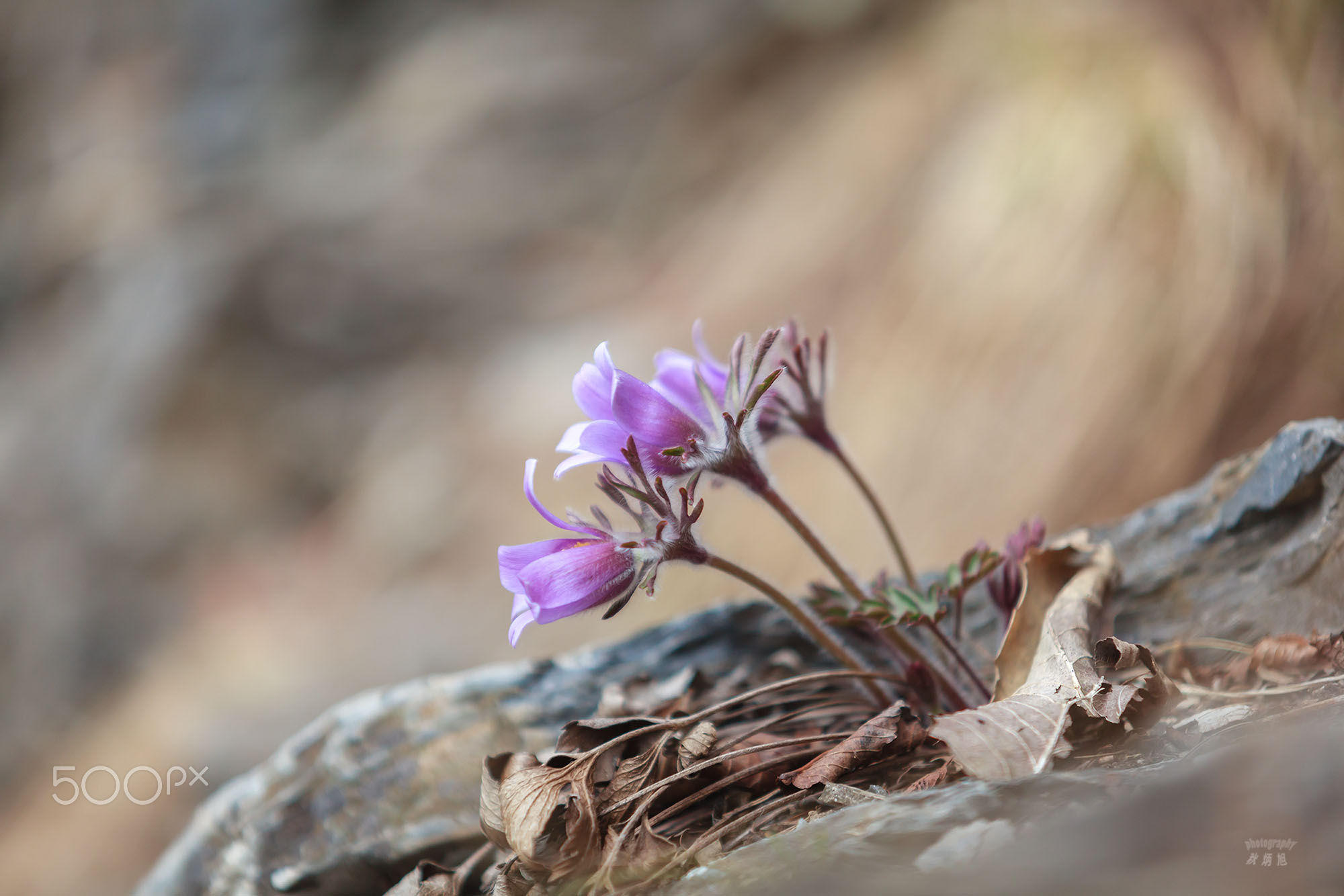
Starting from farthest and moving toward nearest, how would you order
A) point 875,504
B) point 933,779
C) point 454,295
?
1. point 454,295
2. point 875,504
3. point 933,779

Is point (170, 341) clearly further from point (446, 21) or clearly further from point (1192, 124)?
point (1192, 124)

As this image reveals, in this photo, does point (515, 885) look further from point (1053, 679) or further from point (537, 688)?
point (1053, 679)

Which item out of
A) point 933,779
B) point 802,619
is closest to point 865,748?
point 933,779

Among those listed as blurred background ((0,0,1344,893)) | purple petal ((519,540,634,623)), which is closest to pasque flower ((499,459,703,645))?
purple petal ((519,540,634,623))

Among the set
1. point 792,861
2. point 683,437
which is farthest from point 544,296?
point 792,861

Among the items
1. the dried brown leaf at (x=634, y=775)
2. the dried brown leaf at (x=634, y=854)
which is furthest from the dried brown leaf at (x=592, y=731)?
the dried brown leaf at (x=634, y=854)

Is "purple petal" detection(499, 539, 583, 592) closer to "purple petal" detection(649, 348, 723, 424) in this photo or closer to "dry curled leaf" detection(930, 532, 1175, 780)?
"purple petal" detection(649, 348, 723, 424)
